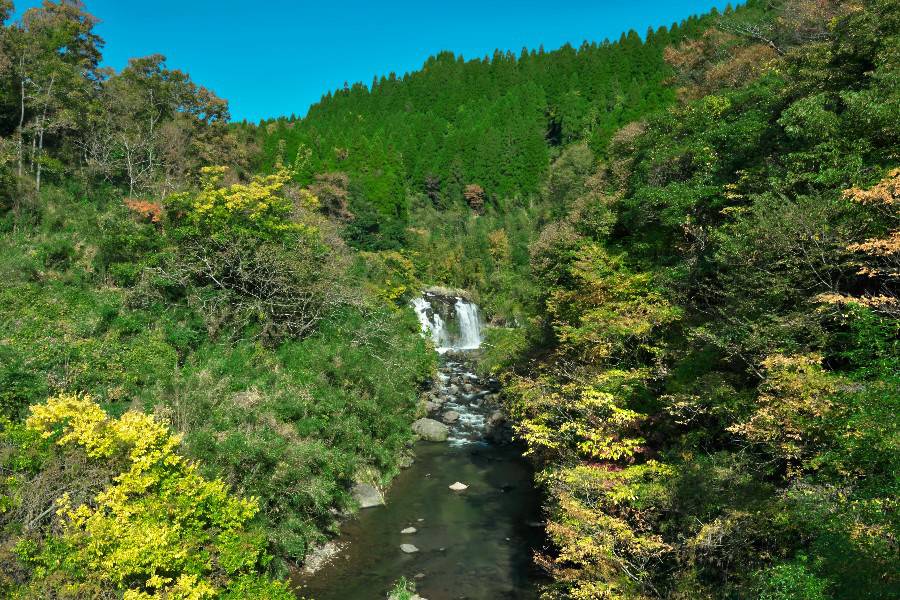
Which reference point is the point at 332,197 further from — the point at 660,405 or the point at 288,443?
the point at 660,405

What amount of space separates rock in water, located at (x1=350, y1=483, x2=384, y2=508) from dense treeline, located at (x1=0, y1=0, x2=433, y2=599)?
13.9 inches

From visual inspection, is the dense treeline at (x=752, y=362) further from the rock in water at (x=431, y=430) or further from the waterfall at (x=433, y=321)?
the waterfall at (x=433, y=321)

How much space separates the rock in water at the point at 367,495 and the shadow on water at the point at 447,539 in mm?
290

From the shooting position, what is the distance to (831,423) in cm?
759

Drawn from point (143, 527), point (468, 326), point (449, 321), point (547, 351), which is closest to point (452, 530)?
point (547, 351)

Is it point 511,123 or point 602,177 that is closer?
point 602,177

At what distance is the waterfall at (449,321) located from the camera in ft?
133

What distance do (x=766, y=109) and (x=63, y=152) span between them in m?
33.9

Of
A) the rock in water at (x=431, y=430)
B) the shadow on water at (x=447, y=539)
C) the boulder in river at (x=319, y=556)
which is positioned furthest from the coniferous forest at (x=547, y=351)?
the rock in water at (x=431, y=430)

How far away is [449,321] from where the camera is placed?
4191 centimetres

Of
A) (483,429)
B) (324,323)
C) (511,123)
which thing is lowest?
(483,429)

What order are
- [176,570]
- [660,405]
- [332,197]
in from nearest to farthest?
[176,570] < [660,405] < [332,197]

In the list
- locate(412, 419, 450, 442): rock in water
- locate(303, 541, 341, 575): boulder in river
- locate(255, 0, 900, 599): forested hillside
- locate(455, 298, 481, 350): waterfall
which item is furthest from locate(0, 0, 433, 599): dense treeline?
locate(455, 298, 481, 350): waterfall

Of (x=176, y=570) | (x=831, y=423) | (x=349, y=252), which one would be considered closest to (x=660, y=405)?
(x=831, y=423)
